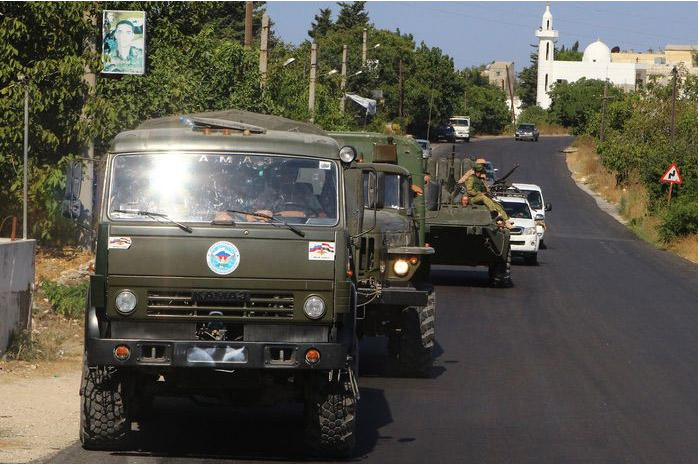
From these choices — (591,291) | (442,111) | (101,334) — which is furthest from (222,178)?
(442,111)

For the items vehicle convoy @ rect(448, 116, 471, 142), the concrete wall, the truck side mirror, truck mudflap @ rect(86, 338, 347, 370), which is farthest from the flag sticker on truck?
vehicle convoy @ rect(448, 116, 471, 142)

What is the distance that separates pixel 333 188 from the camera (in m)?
9.38

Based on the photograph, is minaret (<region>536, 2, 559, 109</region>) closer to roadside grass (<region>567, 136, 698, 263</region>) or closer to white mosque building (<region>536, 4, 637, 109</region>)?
white mosque building (<region>536, 4, 637, 109</region>)

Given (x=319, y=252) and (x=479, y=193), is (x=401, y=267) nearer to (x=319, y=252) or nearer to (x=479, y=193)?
(x=319, y=252)

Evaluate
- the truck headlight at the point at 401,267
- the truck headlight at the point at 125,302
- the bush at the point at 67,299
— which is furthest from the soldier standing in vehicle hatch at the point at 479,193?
the truck headlight at the point at 125,302

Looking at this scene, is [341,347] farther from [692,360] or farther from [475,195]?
[475,195]

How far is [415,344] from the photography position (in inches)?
548

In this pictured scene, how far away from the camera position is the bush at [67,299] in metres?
15.9

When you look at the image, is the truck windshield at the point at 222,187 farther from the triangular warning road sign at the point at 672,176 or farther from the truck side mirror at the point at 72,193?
the triangular warning road sign at the point at 672,176

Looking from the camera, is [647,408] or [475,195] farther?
[475,195]

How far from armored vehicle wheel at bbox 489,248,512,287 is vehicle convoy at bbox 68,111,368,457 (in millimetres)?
15333

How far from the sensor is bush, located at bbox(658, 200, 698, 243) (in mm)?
40594

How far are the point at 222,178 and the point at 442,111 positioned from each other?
87311mm

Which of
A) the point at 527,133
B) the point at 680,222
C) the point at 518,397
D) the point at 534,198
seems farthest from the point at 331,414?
the point at 527,133
